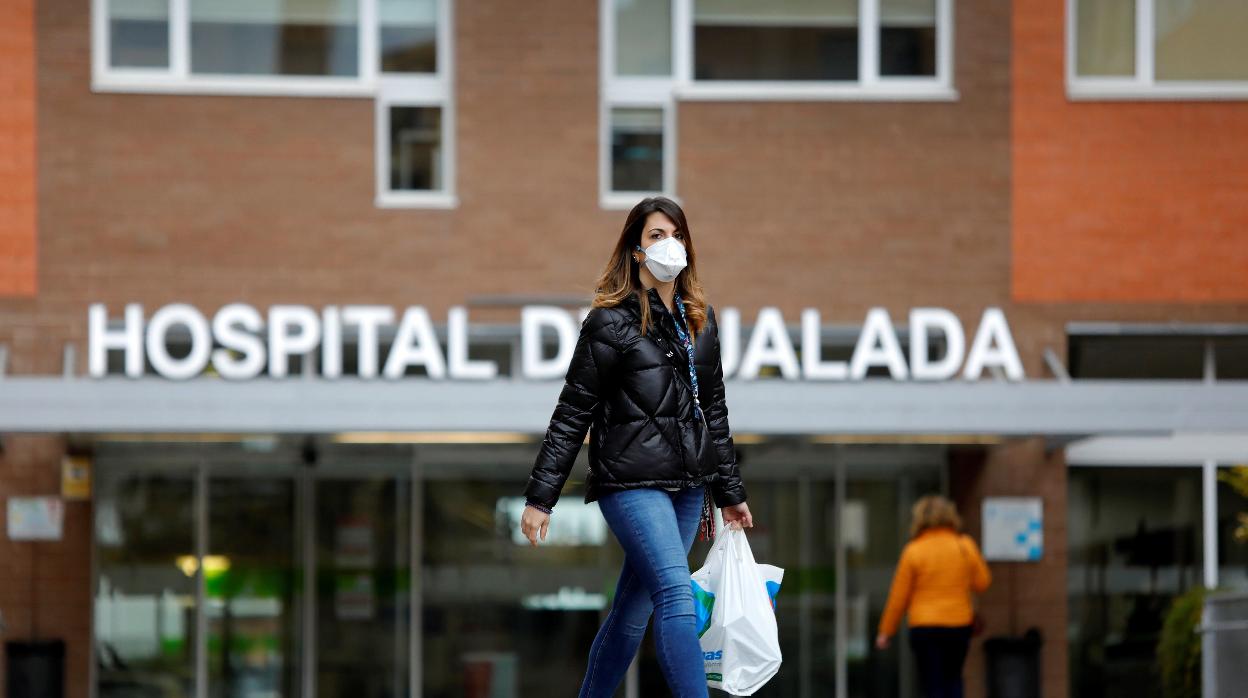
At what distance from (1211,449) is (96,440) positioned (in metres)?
8.57

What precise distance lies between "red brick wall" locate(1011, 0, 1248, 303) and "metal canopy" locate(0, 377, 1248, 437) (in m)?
2.27

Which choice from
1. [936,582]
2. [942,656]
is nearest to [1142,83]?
[936,582]

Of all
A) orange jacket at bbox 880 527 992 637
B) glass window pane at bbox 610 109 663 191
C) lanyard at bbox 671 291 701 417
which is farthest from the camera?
glass window pane at bbox 610 109 663 191

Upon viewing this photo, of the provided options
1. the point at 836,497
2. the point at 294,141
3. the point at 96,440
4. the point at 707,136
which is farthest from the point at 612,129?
the point at 96,440

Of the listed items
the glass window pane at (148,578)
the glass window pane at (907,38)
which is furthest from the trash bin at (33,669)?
the glass window pane at (907,38)

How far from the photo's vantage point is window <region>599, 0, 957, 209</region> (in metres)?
14.6

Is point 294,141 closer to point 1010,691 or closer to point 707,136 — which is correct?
point 707,136

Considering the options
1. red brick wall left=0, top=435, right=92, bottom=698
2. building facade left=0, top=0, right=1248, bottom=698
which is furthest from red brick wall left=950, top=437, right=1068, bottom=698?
red brick wall left=0, top=435, right=92, bottom=698

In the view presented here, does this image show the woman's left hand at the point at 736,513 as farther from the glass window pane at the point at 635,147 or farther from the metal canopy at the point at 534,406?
the glass window pane at the point at 635,147

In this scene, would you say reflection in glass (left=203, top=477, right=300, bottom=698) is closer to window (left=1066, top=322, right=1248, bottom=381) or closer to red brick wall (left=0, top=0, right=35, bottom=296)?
red brick wall (left=0, top=0, right=35, bottom=296)

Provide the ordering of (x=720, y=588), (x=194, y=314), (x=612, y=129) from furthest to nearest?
(x=612, y=129)
(x=194, y=314)
(x=720, y=588)

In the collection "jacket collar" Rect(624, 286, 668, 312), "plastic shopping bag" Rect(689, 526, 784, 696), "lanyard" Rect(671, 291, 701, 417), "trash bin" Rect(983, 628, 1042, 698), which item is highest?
"jacket collar" Rect(624, 286, 668, 312)

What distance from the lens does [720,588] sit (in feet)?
19.5

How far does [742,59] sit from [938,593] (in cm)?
464
